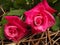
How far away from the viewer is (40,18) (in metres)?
0.57

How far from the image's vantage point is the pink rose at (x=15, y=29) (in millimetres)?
581

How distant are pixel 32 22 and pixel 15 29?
0.06 meters

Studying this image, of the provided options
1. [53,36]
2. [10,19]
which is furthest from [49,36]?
[10,19]

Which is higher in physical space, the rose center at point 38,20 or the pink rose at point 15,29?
the rose center at point 38,20

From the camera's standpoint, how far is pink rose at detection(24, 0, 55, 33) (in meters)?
0.55

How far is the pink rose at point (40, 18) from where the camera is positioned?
0.55 m

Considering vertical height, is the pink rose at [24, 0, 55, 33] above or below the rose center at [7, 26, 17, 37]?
above

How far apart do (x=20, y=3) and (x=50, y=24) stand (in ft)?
0.44

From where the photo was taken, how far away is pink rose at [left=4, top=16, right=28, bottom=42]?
0.58m

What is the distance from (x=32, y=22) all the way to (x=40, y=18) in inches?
1.1

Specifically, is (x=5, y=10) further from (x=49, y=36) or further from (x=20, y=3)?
(x=49, y=36)

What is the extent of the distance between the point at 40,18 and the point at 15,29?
0.08 metres

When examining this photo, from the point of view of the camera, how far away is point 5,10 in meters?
0.67

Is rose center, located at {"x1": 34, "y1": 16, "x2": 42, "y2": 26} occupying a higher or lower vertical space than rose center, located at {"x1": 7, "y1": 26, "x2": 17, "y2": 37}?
higher
